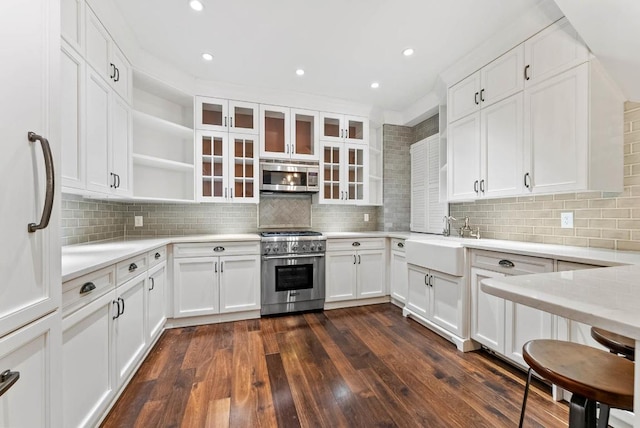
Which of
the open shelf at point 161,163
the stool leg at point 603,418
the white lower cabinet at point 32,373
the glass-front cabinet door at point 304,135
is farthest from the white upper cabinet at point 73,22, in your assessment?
the stool leg at point 603,418

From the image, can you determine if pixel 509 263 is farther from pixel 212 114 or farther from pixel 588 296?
pixel 212 114

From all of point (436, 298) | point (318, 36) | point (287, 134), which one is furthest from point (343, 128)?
point (436, 298)

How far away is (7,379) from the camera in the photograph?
0.72 metres

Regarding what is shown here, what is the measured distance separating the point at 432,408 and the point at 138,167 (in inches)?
136

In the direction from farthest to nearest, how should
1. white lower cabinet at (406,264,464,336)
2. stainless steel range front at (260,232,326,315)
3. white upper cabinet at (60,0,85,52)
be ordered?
stainless steel range front at (260,232,326,315)
white lower cabinet at (406,264,464,336)
white upper cabinet at (60,0,85,52)

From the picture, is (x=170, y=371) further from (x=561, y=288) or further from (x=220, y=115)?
(x=220, y=115)

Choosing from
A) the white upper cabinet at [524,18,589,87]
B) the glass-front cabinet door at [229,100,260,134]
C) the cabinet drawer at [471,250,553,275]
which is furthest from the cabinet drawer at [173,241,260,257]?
the white upper cabinet at [524,18,589,87]

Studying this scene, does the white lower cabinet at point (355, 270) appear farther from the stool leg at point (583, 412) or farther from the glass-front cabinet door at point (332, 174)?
the stool leg at point (583, 412)

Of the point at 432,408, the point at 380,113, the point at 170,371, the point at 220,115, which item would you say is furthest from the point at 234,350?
the point at 380,113

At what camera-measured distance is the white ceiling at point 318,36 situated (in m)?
1.97

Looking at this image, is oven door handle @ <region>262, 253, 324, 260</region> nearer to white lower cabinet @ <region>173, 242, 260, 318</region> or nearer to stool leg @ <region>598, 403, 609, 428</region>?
white lower cabinet @ <region>173, 242, 260, 318</region>

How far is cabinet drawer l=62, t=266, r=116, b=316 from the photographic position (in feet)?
3.86

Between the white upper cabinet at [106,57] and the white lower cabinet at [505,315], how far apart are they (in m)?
3.25

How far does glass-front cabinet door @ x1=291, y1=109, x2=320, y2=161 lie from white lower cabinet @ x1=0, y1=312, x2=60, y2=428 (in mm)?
2827
